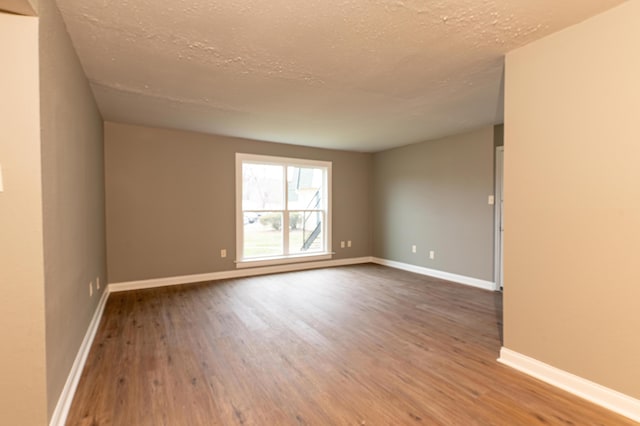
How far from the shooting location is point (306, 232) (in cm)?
594

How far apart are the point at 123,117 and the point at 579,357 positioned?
5.07m

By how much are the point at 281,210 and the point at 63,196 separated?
3854 mm

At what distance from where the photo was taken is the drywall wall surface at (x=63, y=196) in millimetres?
1479

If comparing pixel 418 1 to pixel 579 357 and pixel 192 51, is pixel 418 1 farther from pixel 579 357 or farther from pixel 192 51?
pixel 579 357

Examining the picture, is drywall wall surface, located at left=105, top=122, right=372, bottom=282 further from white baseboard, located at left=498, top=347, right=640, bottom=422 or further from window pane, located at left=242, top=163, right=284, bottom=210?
white baseboard, located at left=498, top=347, right=640, bottom=422

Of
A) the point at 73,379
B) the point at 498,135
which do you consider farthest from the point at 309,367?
the point at 498,135

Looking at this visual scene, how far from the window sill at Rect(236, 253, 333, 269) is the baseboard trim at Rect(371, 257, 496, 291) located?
120 centimetres

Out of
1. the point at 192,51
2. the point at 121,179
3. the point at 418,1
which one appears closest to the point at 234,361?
the point at 192,51

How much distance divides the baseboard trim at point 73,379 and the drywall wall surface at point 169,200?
149 cm

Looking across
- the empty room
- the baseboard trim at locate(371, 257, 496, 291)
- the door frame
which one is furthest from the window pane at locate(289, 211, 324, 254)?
the door frame

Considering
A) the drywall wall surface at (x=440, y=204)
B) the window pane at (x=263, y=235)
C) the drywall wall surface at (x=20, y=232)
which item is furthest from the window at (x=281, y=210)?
the drywall wall surface at (x=20, y=232)

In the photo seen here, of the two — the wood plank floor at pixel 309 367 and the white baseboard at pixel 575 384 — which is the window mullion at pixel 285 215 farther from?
the white baseboard at pixel 575 384

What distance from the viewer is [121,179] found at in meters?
4.25

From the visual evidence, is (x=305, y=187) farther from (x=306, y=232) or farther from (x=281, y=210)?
(x=306, y=232)
